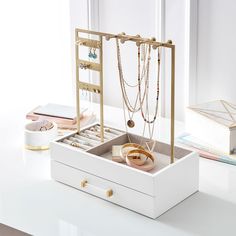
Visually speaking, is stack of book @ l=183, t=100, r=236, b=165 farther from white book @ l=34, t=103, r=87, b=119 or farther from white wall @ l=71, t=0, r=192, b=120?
white book @ l=34, t=103, r=87, b=119

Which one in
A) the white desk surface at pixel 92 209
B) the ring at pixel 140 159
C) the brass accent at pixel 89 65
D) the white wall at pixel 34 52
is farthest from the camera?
the white wall at pixel 34 52

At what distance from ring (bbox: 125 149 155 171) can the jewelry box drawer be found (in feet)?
0.20

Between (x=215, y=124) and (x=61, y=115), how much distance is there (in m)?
0.45

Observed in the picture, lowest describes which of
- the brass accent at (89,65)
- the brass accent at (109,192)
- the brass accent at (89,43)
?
the brass accent at (109,192)

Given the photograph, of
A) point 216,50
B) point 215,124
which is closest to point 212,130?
point 215,124

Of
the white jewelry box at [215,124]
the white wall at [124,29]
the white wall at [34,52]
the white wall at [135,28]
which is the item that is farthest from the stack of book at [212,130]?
the white wall at [34,52]

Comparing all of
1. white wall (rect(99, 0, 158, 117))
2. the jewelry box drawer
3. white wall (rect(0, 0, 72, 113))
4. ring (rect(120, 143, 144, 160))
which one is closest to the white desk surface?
the jewelry box drawer

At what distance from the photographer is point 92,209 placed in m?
1.33

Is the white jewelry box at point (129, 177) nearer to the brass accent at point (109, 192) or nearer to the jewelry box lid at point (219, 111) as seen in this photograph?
the brass accent at point (109, 192)

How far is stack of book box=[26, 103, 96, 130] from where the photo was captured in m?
1.74

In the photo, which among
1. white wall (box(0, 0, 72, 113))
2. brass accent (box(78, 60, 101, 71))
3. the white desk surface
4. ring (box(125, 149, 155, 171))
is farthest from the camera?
white wall (box(0, 0, 72, 113))

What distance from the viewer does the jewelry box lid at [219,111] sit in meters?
1.56

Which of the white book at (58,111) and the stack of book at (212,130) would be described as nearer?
the stack of book at (212,130)

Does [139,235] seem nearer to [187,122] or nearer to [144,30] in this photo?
[187,122]
